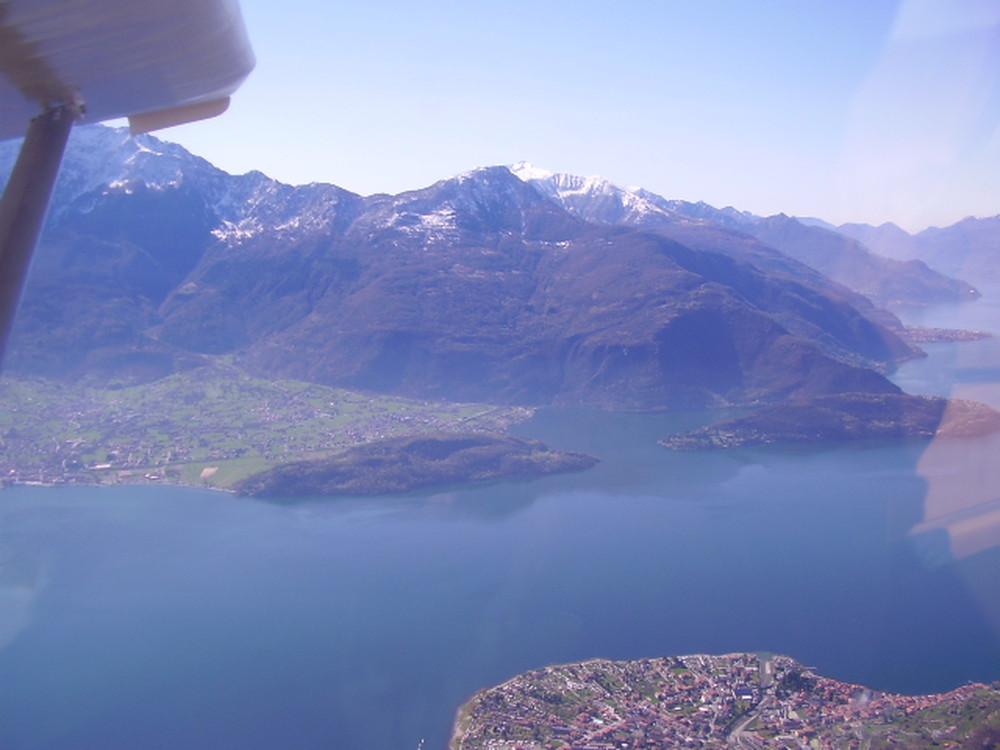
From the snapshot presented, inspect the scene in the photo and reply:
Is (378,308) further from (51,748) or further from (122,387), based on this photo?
(51,748)

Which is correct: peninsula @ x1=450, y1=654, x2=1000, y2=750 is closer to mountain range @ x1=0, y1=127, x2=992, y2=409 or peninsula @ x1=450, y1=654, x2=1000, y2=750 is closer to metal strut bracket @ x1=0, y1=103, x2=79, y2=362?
metal strut bracket @ x1=0, y1=103, x2=79, y2=362

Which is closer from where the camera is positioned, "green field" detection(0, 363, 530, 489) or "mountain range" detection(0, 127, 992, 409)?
"green field" detection(0, 363, 530, 489)

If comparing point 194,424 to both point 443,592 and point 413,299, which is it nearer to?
point 413,299

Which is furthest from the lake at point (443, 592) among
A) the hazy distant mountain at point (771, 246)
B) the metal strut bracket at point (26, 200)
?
the hazy distant mountain at point (771, 246)

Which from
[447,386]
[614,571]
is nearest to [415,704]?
[614,571]

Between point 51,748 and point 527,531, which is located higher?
point 51,748

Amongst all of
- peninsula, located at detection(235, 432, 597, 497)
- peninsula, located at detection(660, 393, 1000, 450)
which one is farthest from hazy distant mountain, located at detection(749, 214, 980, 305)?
peninsula, located at detection(235, 432, 597, 497)

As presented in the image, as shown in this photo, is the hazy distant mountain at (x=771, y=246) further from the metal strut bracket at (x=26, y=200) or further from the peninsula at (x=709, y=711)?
the metal strut bracket at (x=26, y=200)
